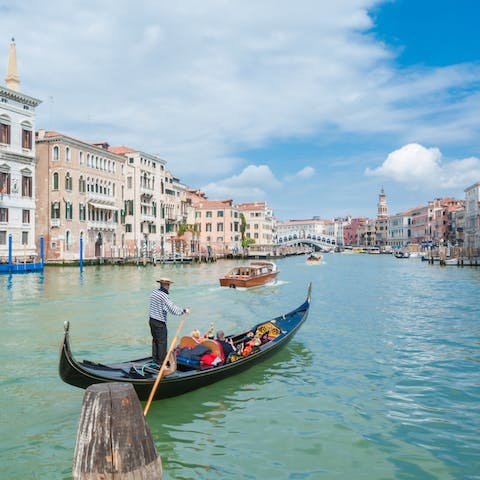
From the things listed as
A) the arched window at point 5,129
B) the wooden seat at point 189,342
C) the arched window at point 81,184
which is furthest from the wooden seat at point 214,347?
the arched window at point 81,184

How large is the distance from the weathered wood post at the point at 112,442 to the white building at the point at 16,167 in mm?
26988

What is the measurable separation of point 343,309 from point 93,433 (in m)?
13.2

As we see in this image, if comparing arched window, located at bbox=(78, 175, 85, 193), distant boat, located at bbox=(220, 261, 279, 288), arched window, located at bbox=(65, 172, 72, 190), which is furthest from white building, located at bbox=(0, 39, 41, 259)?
distant boat, located at bbox=(220, 261, 279, 288)

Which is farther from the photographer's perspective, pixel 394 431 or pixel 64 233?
pixel 64 233

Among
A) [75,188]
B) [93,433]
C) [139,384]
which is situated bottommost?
[139,384]

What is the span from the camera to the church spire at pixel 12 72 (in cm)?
2950

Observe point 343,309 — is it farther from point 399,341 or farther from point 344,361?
point 344,361

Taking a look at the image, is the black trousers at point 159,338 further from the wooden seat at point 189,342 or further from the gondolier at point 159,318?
the wooden seat at point 189,342

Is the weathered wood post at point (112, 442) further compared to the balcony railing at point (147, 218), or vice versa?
the balcony railing at point (147, 218)

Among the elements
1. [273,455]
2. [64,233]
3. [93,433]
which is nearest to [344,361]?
[273,455]

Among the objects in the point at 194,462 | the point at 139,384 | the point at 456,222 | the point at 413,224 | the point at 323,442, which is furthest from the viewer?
the point at 413,224

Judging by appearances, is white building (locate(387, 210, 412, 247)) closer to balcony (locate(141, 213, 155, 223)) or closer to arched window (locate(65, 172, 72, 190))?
balcony (locate(141, 213, 155, 223))

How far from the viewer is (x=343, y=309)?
14992 millimetres

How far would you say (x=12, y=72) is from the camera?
29.5 meters
